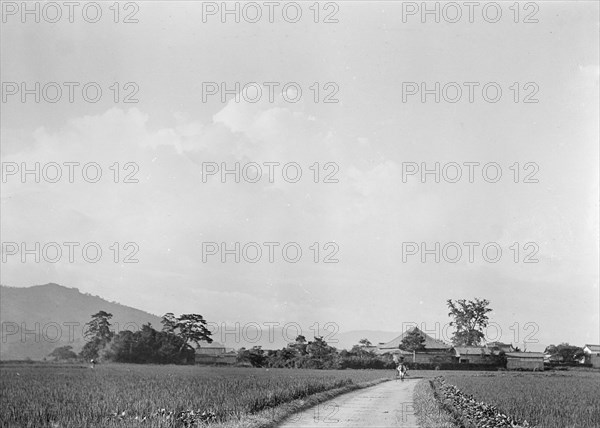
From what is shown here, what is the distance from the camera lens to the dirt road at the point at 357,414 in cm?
1656

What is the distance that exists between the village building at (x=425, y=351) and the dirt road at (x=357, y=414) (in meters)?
60.1

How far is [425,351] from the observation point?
94000 millimetres

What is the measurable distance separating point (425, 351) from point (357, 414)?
77.8 m

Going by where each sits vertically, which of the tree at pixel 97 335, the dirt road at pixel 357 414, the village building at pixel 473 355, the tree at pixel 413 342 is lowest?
the village building at pixel 473 355

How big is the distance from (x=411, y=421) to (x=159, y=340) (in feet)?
177

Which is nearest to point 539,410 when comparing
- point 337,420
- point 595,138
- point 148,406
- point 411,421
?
point 411,421

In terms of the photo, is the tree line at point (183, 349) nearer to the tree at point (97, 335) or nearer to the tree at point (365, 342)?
the tree at point (97, 335)

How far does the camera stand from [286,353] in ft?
242

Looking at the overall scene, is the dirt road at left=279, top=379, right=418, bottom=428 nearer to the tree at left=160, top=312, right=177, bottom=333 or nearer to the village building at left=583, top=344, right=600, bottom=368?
the tree at left=160, top=312, right=177, bottom=333

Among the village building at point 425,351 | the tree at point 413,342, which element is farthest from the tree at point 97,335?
the tree at point 413,342

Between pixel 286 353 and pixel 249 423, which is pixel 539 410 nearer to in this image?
pixel 249 423

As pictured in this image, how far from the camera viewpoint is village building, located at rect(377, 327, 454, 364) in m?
84.6

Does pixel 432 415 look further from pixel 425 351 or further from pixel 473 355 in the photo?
pixel 425 351

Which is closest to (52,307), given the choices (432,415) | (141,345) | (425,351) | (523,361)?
(425,351)
